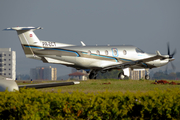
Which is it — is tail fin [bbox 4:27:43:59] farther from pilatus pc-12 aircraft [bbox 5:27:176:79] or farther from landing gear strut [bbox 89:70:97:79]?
landing gear strut [bbox 89:70:97:79]

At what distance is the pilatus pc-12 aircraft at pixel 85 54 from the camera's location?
29.0m

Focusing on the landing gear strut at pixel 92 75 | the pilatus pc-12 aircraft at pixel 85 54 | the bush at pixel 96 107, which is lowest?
the bush at pixel 96 107

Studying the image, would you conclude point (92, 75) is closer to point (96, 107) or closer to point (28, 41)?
point (28, 41)

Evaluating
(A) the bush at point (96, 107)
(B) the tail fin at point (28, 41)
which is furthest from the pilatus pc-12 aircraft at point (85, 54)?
(A) the bush at point (96, 107)

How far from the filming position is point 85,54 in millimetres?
30828

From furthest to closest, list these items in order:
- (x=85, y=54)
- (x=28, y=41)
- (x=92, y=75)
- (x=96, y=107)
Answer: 1. (x=92, y=75)
2. (x=85, y=54)
3. (x=28, y=41)
4. (x=96, y=107)

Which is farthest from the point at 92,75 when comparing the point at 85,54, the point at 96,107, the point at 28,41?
the point at 96,107

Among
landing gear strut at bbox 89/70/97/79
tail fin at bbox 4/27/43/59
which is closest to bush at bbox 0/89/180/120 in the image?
tail fin at bbox 4/27/43/59

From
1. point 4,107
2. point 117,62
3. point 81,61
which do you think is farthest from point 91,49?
point 4,107

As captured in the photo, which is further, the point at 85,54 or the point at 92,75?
the point at 92,75

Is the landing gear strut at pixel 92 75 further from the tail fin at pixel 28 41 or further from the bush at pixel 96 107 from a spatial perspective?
the bush at pixel 96 107

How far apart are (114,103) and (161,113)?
5.38ft

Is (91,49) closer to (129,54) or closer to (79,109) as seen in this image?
(129,54)

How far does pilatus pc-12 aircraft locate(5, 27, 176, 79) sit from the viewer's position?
2898 cm
